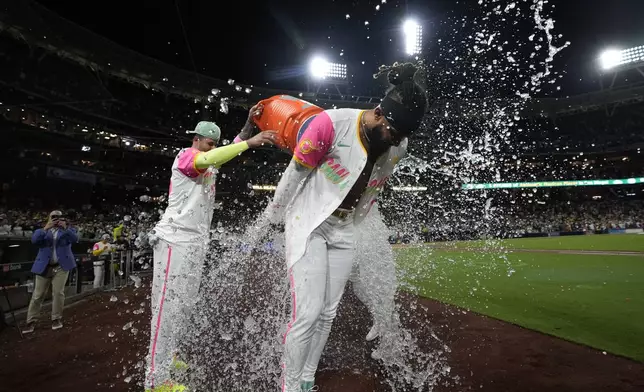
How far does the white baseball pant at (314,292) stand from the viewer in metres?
2.29

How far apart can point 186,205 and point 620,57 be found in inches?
1390

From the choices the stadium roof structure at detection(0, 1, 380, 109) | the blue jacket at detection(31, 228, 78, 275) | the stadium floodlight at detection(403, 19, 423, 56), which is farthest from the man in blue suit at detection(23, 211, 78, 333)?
the stadium floodlight at detection(403, 19, 423, 56)

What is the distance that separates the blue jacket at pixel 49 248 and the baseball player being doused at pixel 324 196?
5.14 metres

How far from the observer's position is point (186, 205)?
9.80 feet

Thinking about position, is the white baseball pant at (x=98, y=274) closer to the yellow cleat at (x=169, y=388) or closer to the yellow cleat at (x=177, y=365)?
the yellow cleat at (x=177, y=365)

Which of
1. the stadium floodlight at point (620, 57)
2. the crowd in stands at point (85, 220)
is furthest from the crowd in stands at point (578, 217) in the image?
the crowd in stands at point (85, 220)

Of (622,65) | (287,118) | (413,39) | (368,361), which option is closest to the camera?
(287,118)

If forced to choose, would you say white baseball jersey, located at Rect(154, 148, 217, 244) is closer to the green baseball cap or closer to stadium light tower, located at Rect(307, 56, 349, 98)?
the green baseball cap

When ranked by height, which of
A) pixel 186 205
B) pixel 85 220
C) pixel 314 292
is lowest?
pixel 85 220

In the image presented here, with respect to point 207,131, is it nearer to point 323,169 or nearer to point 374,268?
point 323,169

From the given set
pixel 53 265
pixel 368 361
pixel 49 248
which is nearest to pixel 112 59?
pixel 49 248

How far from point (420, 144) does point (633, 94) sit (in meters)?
24.8

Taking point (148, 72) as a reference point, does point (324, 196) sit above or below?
below

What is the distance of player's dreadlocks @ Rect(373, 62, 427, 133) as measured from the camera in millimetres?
2295
